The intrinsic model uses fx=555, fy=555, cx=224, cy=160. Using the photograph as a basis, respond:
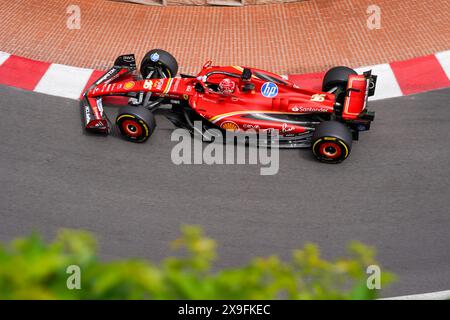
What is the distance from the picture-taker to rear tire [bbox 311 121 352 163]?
7926 millimetres

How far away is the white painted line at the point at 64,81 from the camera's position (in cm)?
975

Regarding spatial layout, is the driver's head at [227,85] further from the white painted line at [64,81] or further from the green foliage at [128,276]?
the green foliage at [128,276]


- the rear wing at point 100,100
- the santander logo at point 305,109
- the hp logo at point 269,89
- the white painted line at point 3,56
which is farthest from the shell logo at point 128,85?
the white painted line at point 3,56

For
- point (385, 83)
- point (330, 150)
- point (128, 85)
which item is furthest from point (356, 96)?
point (128, 85)

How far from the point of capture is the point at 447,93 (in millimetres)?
9469

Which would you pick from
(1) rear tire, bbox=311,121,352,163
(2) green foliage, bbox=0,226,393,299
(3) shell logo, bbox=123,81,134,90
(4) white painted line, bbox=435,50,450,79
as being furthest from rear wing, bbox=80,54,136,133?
(2) green foliage, bbox=0,226,393,299

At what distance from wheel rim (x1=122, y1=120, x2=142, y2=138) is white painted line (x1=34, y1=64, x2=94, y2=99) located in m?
1.56

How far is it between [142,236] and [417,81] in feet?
18.2

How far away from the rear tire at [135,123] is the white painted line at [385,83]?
12.6ft

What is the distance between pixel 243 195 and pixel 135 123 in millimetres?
1995

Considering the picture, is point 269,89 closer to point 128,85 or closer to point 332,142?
point 332,142

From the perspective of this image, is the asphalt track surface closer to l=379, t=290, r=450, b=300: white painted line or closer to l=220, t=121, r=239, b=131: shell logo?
l=379, t=290, r=450, b=300: white painted line
